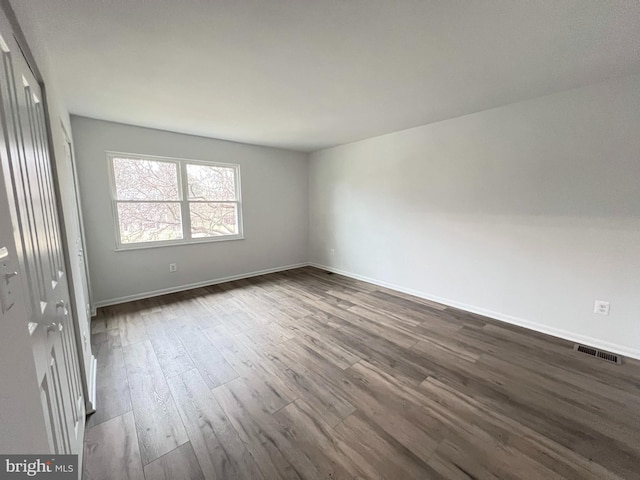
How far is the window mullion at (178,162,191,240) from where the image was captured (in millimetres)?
3951

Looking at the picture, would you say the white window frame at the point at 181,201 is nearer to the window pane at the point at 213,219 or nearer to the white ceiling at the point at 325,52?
the window pane at the point at 213,219

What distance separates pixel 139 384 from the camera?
198 centimetres

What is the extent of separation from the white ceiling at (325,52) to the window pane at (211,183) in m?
1.24

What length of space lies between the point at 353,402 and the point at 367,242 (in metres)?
2.96

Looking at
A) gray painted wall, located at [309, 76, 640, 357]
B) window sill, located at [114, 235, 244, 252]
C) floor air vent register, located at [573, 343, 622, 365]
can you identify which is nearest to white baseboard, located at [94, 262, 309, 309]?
window sill, located at [114, 235, 244, 252]

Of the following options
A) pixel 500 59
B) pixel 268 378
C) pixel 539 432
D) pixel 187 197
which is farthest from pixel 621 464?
pixel 187 197

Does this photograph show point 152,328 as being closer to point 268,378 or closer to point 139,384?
point 139,384

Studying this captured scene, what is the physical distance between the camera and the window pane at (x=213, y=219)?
164 inches

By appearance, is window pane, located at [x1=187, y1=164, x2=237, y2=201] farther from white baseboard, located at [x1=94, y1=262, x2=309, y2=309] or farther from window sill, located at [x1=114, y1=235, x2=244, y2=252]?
white baseboard, located at [x1=94, y1=262, x2=309, y2=309]

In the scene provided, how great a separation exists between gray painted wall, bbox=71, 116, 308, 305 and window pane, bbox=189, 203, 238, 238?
19cm

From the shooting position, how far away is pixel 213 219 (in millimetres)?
4371

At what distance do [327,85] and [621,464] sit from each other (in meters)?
3.22

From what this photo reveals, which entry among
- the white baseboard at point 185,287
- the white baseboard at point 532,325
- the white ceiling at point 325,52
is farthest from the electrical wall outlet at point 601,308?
the white baseboard at point 185,287

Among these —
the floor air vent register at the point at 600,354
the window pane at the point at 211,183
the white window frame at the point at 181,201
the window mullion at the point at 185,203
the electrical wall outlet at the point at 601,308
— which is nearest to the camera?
the floor air vent register at the point at 600,354
